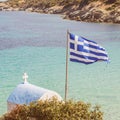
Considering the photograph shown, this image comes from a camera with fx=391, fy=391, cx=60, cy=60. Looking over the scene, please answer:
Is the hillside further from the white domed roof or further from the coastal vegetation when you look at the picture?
the coastal vegetation

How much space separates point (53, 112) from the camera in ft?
52.6

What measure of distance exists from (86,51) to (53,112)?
4.50m

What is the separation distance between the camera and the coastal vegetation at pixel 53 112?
16.1 metres

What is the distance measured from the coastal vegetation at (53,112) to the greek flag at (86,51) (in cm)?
326

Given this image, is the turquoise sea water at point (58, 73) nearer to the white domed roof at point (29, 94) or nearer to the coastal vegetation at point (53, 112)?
the white domed roof at point (29, 94)

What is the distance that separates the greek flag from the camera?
1942 centimetres

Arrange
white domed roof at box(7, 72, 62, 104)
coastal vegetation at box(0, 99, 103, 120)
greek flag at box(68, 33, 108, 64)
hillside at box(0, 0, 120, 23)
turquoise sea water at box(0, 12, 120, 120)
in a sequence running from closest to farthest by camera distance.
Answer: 1. coastal vegetation at box(0, 99, 103, 120)
2. white domed roof at box(7, 72, 62, 104)
3. greek flag at box(68, 33, 108, 64)
4. turquoise sea water at box(0, 12, 120, 120)
5. hillside at box(0, 0, 120, 23)

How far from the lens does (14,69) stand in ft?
137

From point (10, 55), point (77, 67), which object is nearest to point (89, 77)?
point (77, 67)

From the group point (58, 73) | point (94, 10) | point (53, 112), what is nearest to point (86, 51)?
point (53, 112)

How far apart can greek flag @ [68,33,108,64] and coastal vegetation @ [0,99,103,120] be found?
3.26 metres

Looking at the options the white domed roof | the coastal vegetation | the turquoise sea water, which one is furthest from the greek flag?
the turquoise sea water

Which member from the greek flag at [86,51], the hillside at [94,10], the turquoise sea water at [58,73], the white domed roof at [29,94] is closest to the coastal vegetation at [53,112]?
the white domed roof at [29,94]

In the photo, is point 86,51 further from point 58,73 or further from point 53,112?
point 58,73
